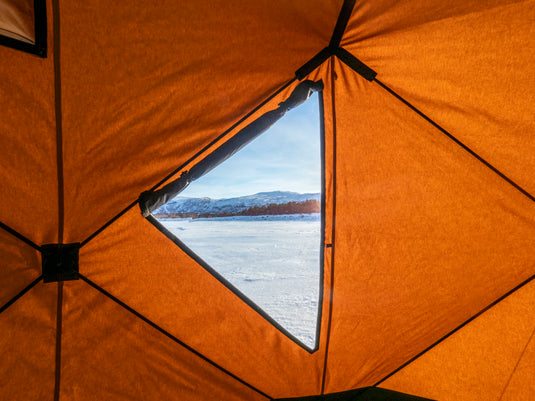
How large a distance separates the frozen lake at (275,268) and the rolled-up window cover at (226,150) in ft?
0.85

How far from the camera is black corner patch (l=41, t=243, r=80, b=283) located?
1.26 m

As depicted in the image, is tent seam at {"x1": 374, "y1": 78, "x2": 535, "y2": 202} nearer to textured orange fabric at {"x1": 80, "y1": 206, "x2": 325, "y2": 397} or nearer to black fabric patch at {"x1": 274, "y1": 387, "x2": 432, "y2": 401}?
textured orange fabric at {"x1": 80, "y1": 206, "x2": 325, "y2": 397}

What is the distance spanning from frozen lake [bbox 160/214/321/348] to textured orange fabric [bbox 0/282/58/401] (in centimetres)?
60

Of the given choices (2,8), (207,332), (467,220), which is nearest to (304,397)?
(207,332)

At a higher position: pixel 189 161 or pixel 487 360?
pixel 189 161

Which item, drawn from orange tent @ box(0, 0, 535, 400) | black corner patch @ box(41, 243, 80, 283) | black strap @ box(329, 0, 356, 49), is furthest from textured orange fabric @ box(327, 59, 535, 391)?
black corner patch @ box(41, 243, 80, 283)

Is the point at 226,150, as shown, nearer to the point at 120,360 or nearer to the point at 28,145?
the point at 28,145

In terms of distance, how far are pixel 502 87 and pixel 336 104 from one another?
0.68m

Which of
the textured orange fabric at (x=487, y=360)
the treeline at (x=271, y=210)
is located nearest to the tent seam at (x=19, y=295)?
the textured orange fabric at (x=487, y=360)

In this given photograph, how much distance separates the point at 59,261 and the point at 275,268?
232 inches

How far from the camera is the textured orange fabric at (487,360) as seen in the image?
181 cm

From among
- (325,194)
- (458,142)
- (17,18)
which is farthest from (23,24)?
(458,142)

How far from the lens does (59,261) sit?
1.28 metres

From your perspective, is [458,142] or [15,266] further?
[458,142]
